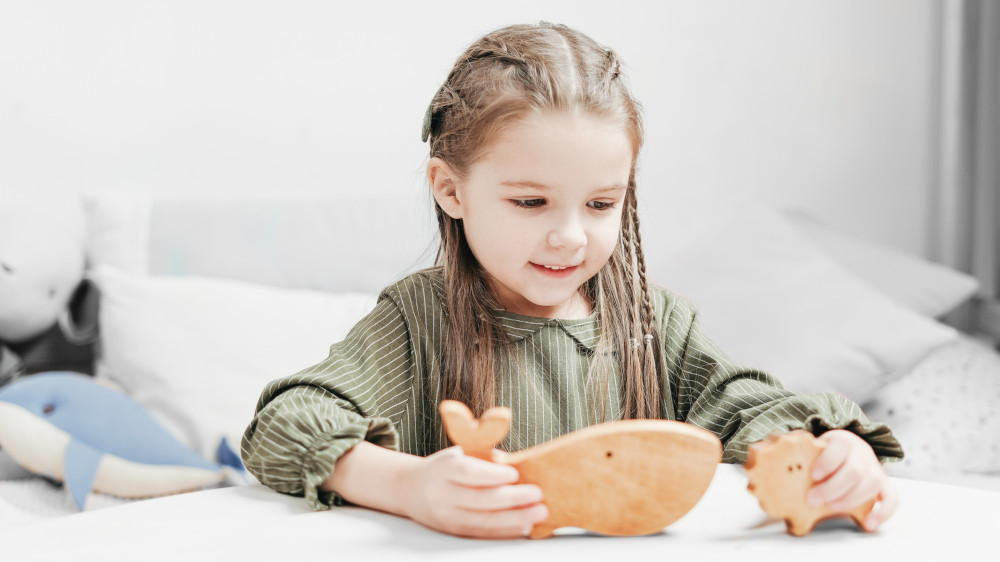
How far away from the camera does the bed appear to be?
128 centimetres

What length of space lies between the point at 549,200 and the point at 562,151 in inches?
1.5

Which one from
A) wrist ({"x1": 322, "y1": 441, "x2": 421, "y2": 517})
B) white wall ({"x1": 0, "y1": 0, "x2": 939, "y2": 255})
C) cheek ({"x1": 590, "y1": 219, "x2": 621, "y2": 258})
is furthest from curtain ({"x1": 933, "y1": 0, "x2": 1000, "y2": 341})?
wrist ({"x1": 322, "y1": 441, "x2": 421, "y2": 517})

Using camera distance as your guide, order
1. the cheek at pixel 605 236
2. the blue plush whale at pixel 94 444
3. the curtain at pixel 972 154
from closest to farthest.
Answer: the cheek at pixel 605 236 → the blue plush whale at pixel 94 444 → the curtain at pixel 972 154

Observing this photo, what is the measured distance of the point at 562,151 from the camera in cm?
68

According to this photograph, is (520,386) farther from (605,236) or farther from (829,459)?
(829,459)

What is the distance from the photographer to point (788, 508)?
1.69 ft

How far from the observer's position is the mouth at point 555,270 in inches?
28.8

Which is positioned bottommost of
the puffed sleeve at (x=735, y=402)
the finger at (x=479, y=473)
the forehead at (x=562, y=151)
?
the puffed sleeve at (x=735, y=402)

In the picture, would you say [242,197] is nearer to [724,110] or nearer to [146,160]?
[146,160]

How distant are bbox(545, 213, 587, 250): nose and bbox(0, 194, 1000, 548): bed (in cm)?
35

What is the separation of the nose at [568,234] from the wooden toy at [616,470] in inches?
8.3

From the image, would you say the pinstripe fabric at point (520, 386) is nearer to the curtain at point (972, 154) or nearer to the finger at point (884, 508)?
the finger at point (884, 508)

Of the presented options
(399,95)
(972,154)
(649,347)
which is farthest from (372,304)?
(972,154)

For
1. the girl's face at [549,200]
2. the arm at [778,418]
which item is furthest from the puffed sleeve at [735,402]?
the girl's face at [549,200]
